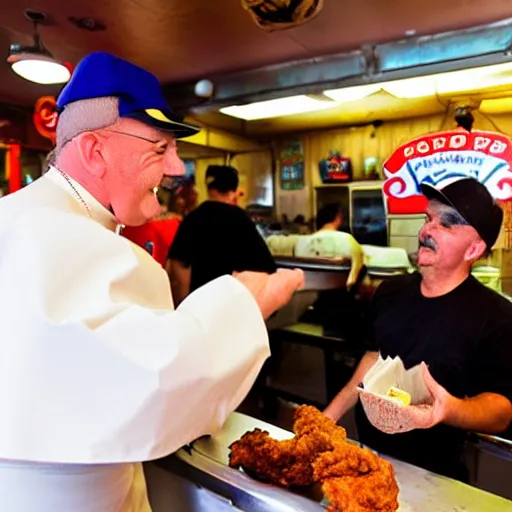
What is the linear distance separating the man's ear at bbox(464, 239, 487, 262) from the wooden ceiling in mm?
1152

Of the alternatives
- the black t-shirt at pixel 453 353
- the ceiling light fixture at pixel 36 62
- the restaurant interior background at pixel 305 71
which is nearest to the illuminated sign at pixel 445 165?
the restaurant interior background at pixel 305 71

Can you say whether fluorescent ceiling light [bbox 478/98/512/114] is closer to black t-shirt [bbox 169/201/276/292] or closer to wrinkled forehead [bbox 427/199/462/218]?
wrinkled forehead [bbox 427/199/462/218]

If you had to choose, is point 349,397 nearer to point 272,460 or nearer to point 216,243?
point 272,460

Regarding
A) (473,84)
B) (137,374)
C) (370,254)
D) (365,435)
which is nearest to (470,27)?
(473,84)

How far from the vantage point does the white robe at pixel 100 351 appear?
2.91 feet

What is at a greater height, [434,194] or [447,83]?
[447,83]

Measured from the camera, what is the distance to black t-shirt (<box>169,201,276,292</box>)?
2721 mm

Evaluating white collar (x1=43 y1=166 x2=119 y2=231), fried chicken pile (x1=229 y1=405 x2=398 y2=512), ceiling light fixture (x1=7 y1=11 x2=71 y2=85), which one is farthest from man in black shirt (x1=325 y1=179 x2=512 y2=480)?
ceiling light fixture (x1=7 y1=11 x2=71 y2=85)

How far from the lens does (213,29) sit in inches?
107

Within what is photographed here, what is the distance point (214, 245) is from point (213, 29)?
1.10 metres

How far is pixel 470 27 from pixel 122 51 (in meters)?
1.89

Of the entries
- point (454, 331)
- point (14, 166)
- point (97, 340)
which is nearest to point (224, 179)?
point (454, 331)

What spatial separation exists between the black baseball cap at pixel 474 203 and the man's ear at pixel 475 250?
17mm

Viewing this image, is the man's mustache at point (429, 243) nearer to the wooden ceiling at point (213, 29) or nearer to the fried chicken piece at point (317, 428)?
the fried chicken piece at point (317, 428)
